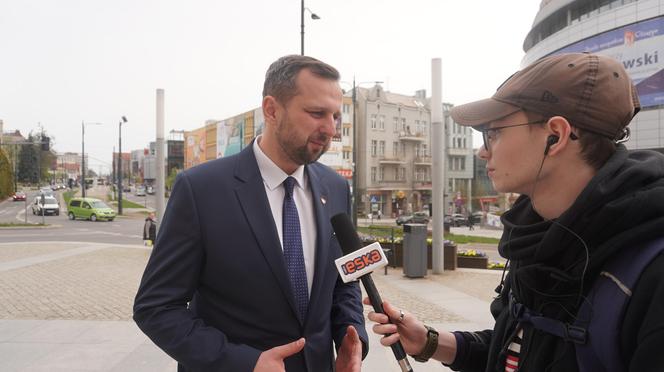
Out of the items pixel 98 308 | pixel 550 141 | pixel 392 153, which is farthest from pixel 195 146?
pixel 550 141

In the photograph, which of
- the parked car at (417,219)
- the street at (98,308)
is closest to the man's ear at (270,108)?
the street at (98,308)

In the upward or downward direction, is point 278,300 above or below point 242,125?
below

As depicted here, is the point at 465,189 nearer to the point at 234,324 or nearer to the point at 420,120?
the point at 420,120

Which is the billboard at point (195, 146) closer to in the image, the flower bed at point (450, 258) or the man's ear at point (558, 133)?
the flower bed at point (450, 258)

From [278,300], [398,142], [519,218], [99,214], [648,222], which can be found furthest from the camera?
[398,142]

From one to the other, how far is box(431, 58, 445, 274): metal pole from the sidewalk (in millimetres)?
551

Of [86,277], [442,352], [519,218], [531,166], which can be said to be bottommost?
[86,277]

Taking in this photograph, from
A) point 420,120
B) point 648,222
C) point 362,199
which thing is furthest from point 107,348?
point 420,120

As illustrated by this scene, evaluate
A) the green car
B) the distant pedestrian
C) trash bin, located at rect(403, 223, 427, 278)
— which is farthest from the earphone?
the green car

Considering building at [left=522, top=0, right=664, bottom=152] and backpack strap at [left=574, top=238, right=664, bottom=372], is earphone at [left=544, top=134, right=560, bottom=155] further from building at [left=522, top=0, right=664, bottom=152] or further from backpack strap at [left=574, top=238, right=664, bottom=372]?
building at [left=522, top=0, right=664, bottom=152]

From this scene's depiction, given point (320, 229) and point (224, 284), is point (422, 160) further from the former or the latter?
point (224, 284)

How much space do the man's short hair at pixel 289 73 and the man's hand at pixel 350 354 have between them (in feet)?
3.43

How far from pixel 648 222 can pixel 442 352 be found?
1.06 metres

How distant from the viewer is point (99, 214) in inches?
1345
